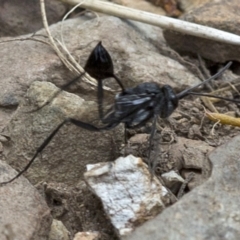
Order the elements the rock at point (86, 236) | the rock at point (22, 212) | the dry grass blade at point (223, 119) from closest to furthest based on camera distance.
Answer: the rock at point (22, 212) → the rock at point (86, 236) → the dry grass blade at point (223, 119)

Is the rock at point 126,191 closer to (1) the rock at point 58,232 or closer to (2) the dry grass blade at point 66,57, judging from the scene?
(1) the rock at point 58,232

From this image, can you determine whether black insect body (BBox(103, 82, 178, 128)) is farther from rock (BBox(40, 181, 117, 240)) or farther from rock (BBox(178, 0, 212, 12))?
rock (BBox(178, 0, 212, 12))

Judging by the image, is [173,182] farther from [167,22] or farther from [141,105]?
[167,22]

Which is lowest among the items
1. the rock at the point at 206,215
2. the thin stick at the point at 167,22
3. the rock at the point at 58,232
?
the rock at the point at 58,232

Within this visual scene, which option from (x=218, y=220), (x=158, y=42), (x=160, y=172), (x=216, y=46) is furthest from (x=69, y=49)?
(x=218, y=220)

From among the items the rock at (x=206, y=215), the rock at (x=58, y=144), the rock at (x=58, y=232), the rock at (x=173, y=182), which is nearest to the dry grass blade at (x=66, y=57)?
the rock at (x=58, y=144)

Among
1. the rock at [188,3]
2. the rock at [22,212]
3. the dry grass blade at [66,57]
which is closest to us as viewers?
the rock at [22,212]

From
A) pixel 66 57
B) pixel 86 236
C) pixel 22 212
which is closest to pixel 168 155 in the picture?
pixel 86 236
